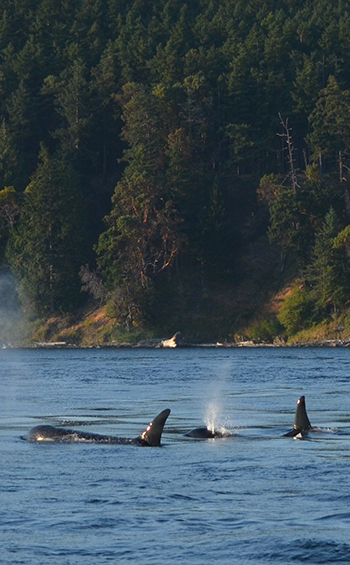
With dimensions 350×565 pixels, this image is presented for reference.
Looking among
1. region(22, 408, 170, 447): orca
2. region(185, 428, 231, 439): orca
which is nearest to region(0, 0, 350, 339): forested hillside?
region(185, 428, 231, 439): orca

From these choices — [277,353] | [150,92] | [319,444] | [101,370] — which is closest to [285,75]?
[150,92]

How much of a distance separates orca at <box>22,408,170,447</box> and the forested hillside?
245 feet

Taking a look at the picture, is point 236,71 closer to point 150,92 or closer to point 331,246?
point 150,92

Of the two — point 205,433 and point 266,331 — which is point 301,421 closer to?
point 205,433

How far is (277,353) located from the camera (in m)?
89.6

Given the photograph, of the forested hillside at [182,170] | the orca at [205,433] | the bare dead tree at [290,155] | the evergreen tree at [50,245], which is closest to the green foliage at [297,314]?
the forested hillside at [182,170]

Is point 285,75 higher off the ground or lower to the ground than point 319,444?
higher

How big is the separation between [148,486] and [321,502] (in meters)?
3.58

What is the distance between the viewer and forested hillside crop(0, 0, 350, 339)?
110438 mm

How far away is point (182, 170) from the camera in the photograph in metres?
117

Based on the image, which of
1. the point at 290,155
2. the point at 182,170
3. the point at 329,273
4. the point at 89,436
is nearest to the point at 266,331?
the point at 329,273

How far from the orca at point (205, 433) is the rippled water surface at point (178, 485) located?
41 cm

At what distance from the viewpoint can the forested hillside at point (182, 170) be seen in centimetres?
11044

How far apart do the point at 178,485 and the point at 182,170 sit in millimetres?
95205
